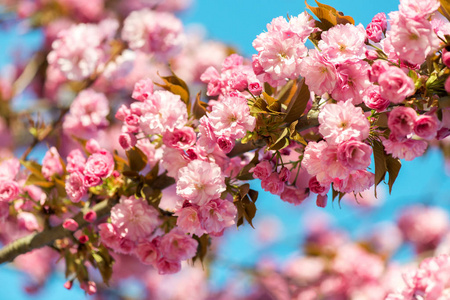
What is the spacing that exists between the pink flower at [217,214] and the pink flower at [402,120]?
1.89 feet

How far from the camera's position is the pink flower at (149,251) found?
190cm

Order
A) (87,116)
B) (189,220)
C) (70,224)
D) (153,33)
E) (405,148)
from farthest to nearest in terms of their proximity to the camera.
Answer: (153,33) → (87,116) → (70,224) → (189,220) → (405,148)

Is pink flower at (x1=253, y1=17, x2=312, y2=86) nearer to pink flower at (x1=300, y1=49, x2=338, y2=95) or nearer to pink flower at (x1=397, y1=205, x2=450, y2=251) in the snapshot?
pink flower at (x1=300, y1=49, x2=338, y2=95)

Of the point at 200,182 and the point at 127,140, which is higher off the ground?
the point at 127,140

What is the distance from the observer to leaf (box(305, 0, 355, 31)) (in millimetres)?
1595

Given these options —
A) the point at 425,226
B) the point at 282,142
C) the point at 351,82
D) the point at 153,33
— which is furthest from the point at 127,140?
the point at 425,226

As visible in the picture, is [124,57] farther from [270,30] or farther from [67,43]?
[270,30]

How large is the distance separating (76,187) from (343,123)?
1066 mm

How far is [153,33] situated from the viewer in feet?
11.3

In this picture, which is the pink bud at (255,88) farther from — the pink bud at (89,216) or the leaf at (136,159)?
the pink bud at (89,216)

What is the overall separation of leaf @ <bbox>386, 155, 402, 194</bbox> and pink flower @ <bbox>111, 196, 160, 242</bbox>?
33.6 inches

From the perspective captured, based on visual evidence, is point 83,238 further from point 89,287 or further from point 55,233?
point 89,287

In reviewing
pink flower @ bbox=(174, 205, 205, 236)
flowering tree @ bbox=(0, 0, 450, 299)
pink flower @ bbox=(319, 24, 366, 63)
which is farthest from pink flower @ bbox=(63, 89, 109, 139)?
pink flower @ bbox=(319, 24, 366, 63)

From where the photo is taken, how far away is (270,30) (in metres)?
1.60
